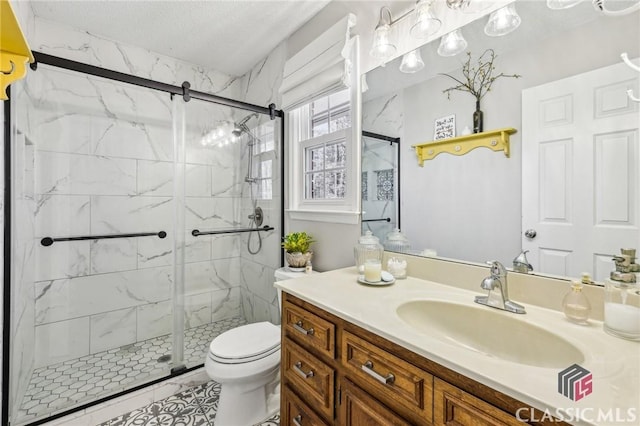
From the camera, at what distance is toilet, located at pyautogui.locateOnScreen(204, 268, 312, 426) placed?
148cm

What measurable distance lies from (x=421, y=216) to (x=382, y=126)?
0.52 metres

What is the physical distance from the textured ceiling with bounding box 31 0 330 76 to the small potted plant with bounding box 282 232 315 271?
150 cm

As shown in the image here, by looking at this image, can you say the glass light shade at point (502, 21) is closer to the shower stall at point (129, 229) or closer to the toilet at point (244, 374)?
the shower stall at point (129, 229)

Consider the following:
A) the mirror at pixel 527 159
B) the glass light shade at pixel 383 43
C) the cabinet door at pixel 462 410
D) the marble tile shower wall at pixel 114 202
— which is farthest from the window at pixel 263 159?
the cabinet door at pixel 462 410

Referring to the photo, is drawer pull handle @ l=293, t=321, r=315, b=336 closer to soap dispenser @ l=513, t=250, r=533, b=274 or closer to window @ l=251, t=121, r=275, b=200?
soap dispenser @ l=513, t=250, r=533, b=274

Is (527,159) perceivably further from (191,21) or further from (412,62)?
(191,21)

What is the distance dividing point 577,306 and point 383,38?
1.38m

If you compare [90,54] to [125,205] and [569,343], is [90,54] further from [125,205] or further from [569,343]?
[569,343]

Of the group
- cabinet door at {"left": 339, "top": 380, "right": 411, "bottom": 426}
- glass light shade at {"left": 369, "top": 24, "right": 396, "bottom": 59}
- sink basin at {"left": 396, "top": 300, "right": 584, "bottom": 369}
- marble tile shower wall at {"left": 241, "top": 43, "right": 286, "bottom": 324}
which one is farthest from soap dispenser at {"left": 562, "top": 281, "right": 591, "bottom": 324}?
marble tile shower wall at {"left": 241, "top": 43, "right": 286, "bottom": 324}

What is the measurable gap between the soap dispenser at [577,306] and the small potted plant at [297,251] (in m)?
1.34

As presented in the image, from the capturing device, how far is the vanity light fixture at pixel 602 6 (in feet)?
2.75

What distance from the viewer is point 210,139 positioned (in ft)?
7.72

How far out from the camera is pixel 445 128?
1266 millimetres

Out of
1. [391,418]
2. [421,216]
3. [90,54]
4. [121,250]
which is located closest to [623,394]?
[391,418]
